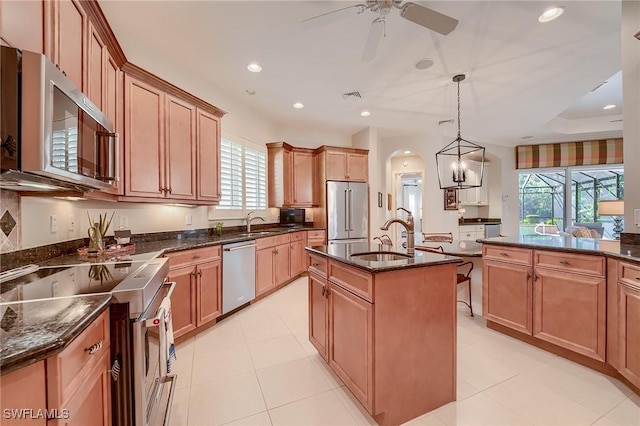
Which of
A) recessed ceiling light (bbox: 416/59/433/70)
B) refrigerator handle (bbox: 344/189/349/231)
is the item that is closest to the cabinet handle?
recessed ceiling light (bbox: 416/59/433/70)

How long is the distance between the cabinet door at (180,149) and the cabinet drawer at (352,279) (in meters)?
1.82

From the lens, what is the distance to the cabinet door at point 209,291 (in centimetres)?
265

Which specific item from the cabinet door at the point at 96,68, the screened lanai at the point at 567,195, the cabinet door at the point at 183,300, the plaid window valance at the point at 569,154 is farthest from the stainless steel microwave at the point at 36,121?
the plaid window valance at the point at 569,154

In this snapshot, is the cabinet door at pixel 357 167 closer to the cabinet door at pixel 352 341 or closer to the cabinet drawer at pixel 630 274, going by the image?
the cabinet door at pixel 352 341

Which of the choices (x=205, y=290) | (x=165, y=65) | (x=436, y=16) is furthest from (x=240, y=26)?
(x=205, y=290)

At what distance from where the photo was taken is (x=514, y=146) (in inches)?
271

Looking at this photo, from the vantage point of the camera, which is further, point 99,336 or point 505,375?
point 505,375

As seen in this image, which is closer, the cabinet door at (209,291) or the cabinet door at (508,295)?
the cabinet door at (508,295)

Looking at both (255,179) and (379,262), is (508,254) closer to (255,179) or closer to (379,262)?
(379,262)

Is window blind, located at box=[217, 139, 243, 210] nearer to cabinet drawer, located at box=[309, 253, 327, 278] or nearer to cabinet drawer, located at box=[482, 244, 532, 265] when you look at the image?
cabinet drawer, located at box=[309, 253, 327, 278]

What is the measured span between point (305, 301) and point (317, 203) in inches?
81.7

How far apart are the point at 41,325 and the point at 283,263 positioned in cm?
349

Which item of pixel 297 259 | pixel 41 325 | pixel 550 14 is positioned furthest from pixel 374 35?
pixel 297 259

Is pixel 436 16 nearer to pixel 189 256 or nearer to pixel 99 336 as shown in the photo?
pixel 99 336
